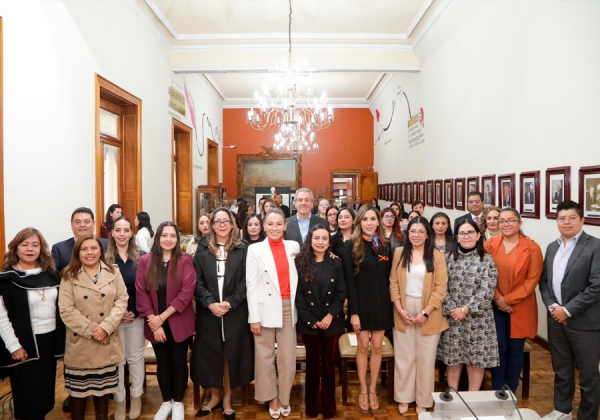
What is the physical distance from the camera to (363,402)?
3.90 meters

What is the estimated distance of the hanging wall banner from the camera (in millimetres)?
9961

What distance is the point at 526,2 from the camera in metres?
5.40

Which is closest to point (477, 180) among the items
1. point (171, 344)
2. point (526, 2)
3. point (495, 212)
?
point (495, 212)

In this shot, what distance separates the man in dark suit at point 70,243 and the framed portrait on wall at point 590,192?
15.7 feet

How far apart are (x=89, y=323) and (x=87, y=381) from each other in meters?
0.48

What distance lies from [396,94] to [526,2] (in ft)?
23.7

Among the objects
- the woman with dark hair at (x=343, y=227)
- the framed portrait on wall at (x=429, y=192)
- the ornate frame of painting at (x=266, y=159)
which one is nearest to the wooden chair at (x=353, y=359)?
the woman with dark hair at (x=343, y=227)

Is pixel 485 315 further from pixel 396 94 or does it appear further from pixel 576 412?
pixel 396 94

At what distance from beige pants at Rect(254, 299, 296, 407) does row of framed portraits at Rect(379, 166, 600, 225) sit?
3092mm

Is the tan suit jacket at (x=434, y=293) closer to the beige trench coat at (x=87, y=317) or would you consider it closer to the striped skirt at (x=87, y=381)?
the beige trench coat at (x=87, y=317)

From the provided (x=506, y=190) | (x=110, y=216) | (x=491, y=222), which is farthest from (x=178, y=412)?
(x=506, y=190)

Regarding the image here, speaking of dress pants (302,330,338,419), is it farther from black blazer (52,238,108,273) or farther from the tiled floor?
black blazer (52,238,108,273)

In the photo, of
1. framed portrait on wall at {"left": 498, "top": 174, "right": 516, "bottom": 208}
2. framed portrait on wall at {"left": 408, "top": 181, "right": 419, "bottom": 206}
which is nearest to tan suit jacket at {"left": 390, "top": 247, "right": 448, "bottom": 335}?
framed portrait on wall at {"left": 498, "top": 174, "right": 516, "bottom": 208}

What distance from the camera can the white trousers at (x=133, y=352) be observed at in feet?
12.3
